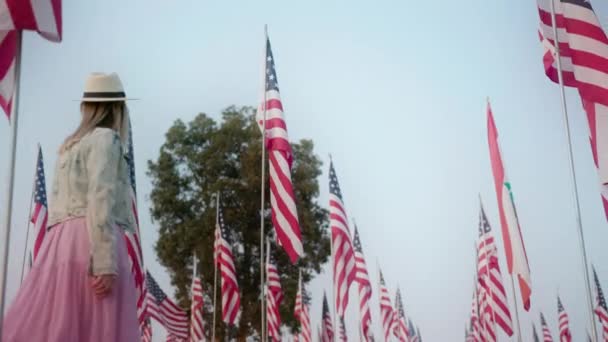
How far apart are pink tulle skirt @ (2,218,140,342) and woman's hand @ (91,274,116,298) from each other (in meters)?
0.04

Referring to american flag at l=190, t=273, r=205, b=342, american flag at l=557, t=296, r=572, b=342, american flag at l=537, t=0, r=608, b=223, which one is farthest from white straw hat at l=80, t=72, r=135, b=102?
american flag at l=557, t=296, r=572, b=342

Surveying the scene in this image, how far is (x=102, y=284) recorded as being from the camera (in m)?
4.41

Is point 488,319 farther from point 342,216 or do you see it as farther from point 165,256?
point 165,256

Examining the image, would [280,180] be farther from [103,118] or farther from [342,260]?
[103,118]

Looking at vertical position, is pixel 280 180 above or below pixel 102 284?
above

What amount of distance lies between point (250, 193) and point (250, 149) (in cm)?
226

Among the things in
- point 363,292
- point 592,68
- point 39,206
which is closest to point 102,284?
point 592,68

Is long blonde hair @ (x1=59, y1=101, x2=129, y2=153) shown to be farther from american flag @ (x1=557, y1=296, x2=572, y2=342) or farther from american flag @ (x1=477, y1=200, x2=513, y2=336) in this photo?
american flag @ (x1=557, y1=296, x2=572, y2=342)

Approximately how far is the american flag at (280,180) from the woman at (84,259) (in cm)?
866

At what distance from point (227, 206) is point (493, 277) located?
16.0 m

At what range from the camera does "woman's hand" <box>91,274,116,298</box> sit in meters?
4.41

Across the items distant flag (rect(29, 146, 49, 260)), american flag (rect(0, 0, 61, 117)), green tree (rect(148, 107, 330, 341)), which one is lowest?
american flag (rect(0, 0, 61, 117))

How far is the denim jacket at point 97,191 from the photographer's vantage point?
448 cm

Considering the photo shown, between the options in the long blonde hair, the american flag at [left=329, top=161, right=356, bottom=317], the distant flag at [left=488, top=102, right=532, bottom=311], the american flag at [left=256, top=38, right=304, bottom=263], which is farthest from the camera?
the american flag at [left=329, top=161, right=356, bottom=317]
